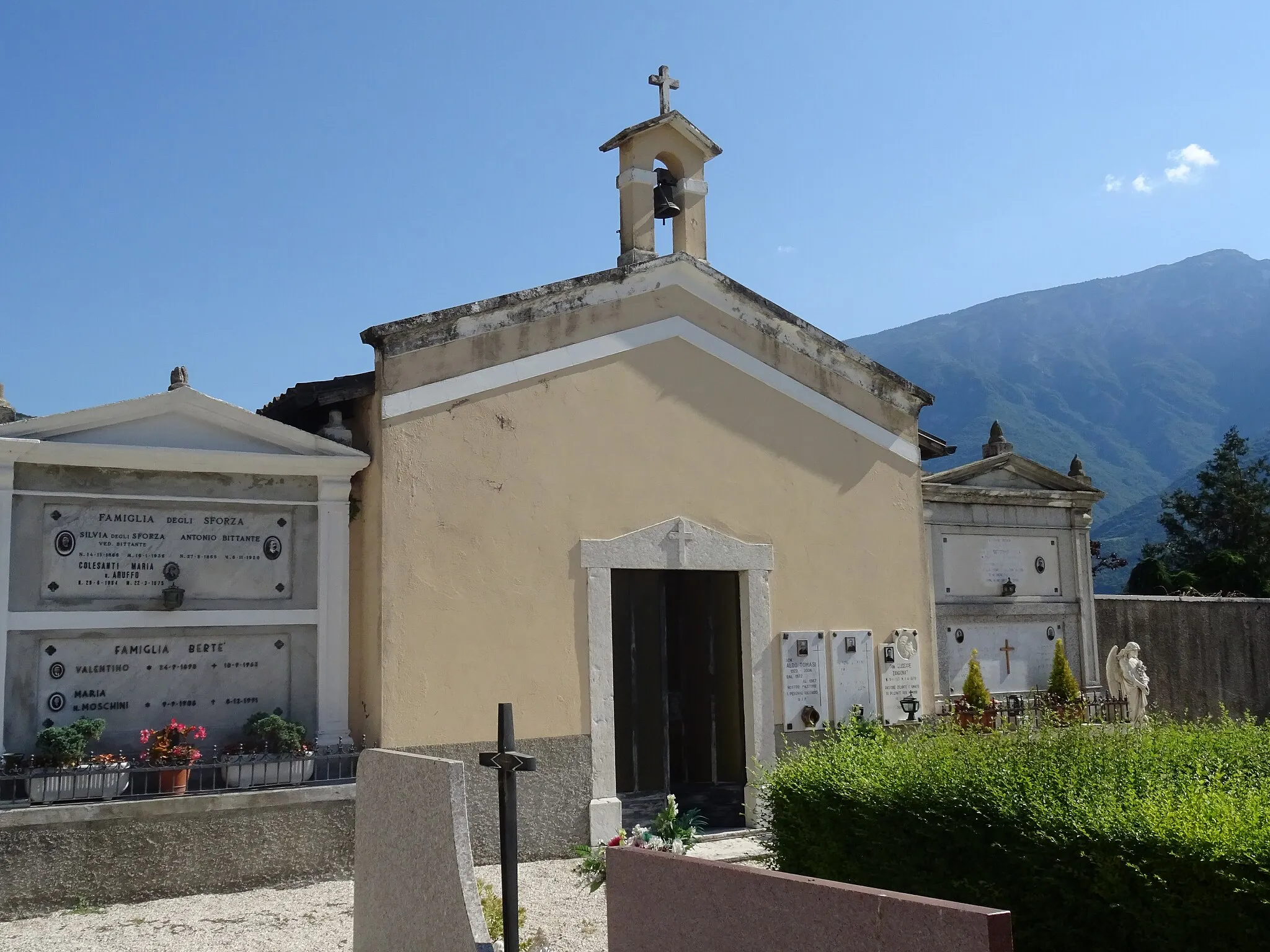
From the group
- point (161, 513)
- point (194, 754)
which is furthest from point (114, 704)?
point (161, 513)

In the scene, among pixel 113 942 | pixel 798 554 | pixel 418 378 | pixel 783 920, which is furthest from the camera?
pixel 798 554

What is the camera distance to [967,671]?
42.1 feet

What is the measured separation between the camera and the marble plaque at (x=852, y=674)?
11.3m

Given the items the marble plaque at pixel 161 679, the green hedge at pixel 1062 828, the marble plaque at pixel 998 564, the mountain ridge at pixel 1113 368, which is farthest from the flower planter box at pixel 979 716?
the mountain ridge at pixel 1113 368

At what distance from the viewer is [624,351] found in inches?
426

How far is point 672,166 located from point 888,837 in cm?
785

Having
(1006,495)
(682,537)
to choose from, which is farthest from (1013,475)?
(682,537)

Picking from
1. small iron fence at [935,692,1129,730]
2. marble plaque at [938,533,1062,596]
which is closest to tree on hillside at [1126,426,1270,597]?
marble plaque at [938,533,1062,596]

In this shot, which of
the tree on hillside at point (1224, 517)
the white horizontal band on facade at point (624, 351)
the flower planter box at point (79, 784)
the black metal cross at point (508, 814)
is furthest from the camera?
the tree on hillside at point (1224, 517)

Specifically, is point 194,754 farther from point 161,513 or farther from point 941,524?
point 941,524

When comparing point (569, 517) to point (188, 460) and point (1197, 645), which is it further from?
point (1197, 645)

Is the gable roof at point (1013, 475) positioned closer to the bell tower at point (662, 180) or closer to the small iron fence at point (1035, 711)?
the small iron fence at point (1035, 711)

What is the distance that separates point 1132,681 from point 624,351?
7.14m

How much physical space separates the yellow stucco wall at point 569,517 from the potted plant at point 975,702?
35.6 inches
